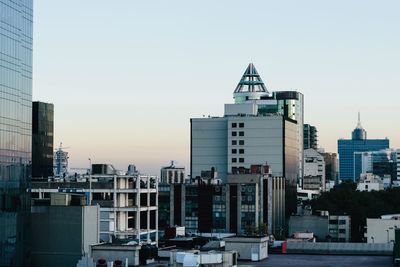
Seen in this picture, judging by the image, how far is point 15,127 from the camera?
382ft

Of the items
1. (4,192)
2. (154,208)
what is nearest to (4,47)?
(4,192)

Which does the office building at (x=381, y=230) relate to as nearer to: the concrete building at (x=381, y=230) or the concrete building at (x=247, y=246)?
the concrete building at (x=381, y=230)

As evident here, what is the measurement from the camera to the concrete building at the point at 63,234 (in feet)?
Result: 343

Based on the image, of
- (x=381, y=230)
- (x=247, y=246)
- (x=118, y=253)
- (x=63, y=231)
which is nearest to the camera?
(x=118, y=253)

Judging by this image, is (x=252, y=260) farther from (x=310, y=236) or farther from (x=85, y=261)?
(x=310, y=236)

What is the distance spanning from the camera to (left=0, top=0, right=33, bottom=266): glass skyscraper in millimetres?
109688

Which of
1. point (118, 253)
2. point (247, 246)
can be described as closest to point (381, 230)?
point (247, 246)

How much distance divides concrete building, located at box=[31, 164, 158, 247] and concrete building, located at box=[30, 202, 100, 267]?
49.4 metres

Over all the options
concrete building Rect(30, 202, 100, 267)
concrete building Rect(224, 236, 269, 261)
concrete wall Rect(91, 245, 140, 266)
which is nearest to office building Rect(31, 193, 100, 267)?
concrete building Rect(30, 202, 100, 267)

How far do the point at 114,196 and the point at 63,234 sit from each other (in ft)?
198

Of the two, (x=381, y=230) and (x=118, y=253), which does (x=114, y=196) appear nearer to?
(x=381, y=230)

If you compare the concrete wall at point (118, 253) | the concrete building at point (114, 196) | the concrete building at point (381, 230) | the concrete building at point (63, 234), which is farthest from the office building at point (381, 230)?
the concrete wall at point (118, 253)

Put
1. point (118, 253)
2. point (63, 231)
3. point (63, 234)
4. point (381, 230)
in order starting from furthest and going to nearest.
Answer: point (381, 230), point (63, 231), point (63, 234), point (118, 253)

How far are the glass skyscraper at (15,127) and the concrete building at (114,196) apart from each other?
43.5 metres
